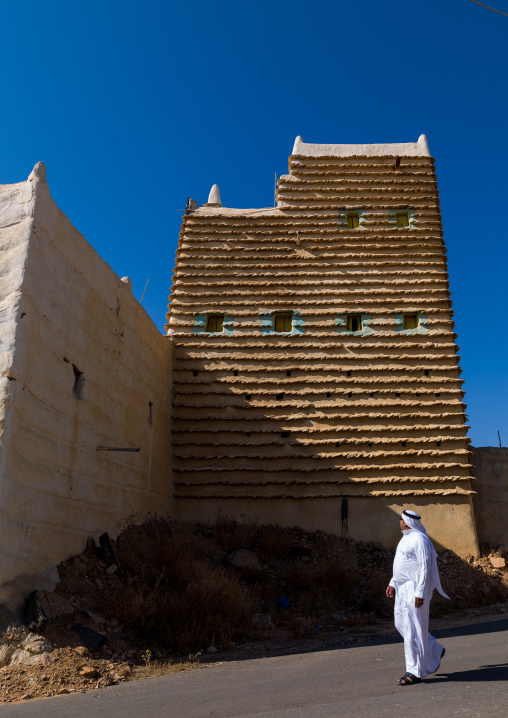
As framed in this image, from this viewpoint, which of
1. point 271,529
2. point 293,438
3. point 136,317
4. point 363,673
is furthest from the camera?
point 293,438

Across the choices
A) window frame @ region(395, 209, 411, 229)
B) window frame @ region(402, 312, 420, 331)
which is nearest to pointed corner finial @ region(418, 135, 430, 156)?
window frame @ region(395, 209, 411, 229)

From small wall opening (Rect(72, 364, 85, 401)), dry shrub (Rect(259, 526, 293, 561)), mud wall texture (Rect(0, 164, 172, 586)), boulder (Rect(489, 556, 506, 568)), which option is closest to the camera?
mud wall texture (Rect(0, 164, 172, 586))

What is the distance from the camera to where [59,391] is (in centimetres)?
763

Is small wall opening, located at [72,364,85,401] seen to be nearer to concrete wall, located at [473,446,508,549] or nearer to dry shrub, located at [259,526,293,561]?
dry shrub, located at [259,526,293,561]

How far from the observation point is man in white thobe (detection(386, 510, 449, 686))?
5.36 meters

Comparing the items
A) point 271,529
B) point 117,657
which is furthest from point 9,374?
point 271,529

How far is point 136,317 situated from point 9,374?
485 centimetres

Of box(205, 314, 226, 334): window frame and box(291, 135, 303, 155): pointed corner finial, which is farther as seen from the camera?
box(291, 135, 303, 155): pointed corner finial

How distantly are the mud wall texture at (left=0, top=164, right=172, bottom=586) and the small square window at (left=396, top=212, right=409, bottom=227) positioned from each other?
26.1 feet

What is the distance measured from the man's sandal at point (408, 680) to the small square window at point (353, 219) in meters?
11.8

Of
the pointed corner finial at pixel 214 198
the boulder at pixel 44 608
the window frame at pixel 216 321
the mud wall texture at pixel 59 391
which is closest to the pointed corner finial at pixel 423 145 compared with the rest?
the pointed corner finial at pixel 214 198

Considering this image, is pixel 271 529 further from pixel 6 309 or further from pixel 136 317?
pixel 6 309

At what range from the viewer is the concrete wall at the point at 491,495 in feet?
43.6

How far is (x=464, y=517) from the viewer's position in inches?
494
